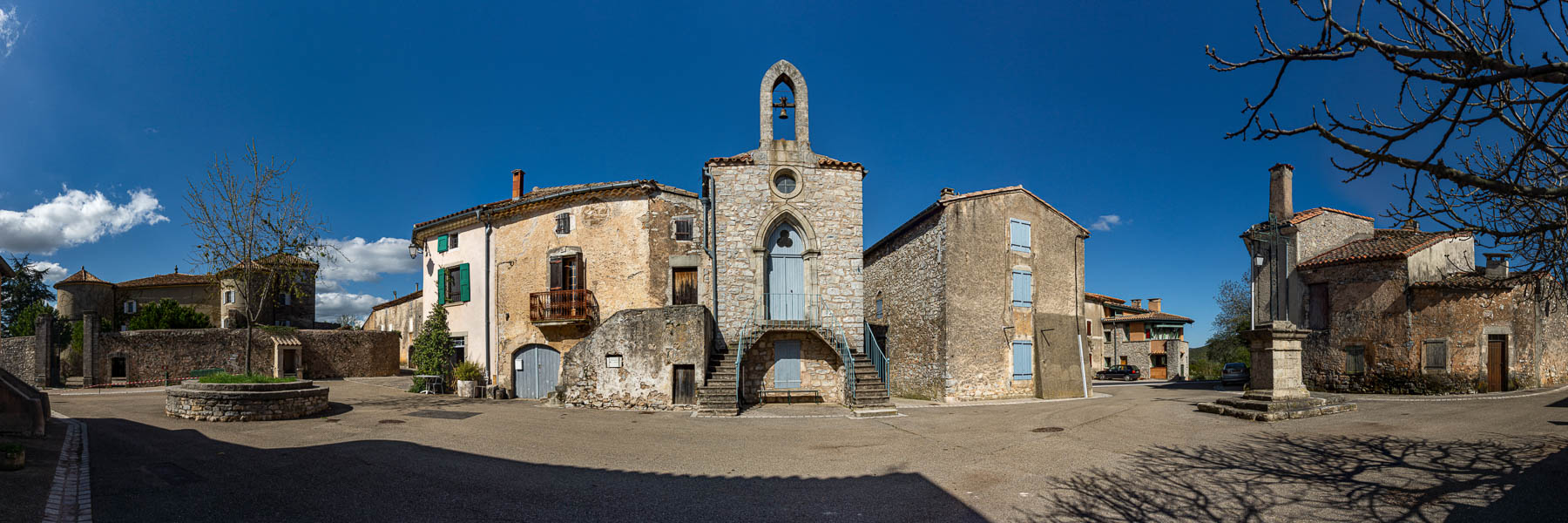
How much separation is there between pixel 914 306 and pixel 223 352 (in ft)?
95.0

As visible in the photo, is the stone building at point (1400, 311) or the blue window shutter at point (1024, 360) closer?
the stone building at point (1400, 311)

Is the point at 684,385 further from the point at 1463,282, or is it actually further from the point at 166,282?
the point at 166,282

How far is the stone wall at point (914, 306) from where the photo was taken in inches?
828

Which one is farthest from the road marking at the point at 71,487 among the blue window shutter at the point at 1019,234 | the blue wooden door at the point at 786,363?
the blue window shutter at the point at 1019,234

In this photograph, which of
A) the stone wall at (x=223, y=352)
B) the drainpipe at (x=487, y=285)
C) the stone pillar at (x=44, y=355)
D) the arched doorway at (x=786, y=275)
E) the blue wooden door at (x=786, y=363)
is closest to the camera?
the blue wooden door at (x=786, y=363)

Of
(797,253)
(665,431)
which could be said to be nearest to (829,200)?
(797,253)

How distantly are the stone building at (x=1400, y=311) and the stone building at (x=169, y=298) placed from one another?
4487 centimetres

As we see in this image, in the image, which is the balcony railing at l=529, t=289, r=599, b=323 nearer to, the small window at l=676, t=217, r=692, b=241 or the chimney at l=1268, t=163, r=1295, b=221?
the small window at l=676, t=217, r=692, b=241

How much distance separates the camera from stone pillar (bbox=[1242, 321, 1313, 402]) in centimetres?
1380

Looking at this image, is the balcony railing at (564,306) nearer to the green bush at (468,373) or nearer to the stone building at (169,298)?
the green bush at (468,373)

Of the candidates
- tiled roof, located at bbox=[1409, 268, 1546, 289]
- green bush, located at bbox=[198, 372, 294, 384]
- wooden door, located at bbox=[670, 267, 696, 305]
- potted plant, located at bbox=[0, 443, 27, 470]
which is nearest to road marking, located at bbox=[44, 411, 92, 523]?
potted plant, located at bbox=[0, 443, 27, 470]

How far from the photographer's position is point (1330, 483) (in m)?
7.80

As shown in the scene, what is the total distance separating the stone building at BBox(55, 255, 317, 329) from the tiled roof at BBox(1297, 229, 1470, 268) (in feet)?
150

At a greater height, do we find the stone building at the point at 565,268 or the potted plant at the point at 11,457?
the stone building at the point at 565,268
